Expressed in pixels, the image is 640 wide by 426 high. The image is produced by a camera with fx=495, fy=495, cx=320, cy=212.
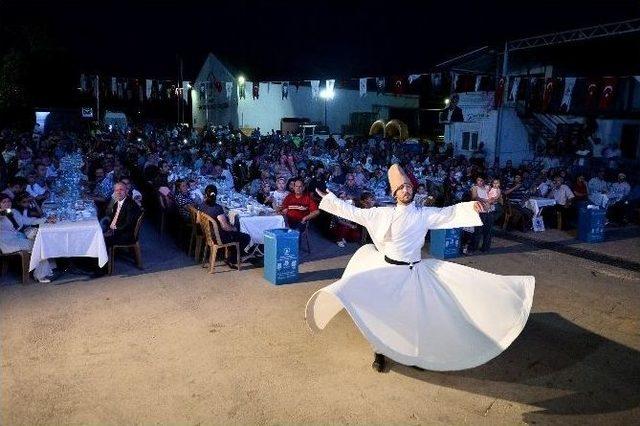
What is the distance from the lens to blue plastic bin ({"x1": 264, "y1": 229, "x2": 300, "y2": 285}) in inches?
288

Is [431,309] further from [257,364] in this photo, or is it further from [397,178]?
[257,364]

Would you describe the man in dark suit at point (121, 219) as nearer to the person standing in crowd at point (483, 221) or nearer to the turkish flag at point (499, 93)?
the person standing in crowd at point (483, 221)

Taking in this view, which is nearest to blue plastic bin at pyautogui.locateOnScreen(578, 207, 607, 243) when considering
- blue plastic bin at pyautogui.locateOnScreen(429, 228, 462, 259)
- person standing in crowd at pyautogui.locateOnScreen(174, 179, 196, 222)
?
blue plastic bin at pyautogui.locateOnScreen(429, 228, 462, 259)

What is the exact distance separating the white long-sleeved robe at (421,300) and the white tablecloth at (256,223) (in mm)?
3630

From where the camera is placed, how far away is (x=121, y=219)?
312 inches

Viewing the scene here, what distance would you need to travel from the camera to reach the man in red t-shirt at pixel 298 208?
9.11 metres

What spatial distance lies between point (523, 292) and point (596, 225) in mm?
6953

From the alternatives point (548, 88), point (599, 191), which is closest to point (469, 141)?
point (548, 88)

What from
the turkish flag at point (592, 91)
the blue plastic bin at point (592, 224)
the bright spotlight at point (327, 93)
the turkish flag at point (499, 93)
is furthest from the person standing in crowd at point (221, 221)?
the turkish flag at point (592, 91)

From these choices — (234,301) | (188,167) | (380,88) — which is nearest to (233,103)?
(380,88)

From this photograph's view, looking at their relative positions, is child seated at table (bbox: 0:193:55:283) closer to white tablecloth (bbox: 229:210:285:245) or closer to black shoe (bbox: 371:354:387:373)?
white tablecloth (bbox: 229:210:285:245)

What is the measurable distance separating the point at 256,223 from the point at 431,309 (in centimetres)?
455

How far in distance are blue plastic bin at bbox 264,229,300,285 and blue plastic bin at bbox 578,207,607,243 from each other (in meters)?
6.82

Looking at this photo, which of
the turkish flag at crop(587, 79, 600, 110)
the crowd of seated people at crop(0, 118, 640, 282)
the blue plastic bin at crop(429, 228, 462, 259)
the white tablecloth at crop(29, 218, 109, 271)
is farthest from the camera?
the turkish flag at crop(587, 79, 600, 110)
